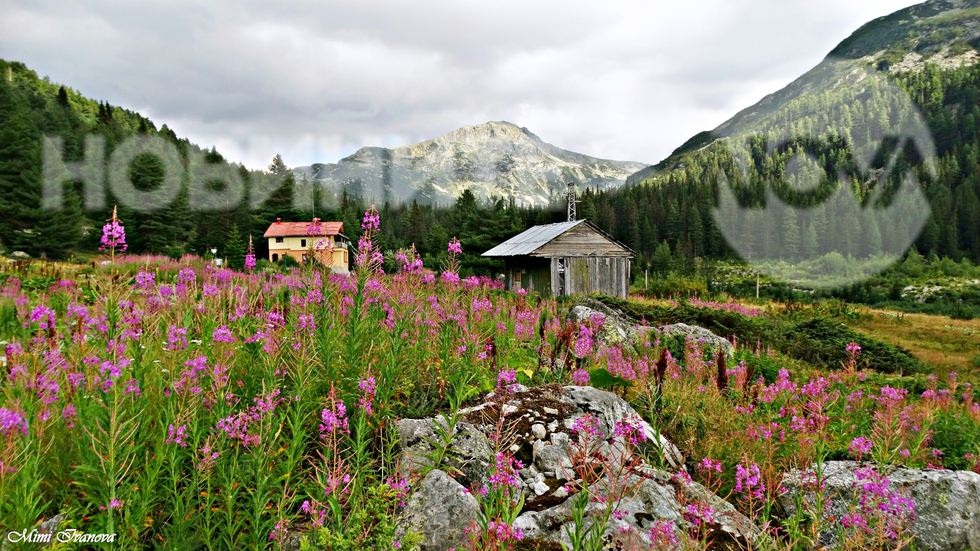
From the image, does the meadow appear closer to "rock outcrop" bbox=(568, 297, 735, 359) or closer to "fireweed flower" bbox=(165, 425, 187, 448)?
"fireweed flower" bbox=(165, 425, 187, 448)

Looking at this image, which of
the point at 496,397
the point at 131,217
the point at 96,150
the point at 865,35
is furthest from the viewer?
the point at 865,35

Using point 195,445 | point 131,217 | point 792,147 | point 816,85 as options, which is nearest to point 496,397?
point 195,445

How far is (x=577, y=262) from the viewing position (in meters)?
26.1

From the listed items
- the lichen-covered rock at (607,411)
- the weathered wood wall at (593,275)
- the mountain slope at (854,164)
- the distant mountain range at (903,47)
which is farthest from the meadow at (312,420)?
the distant mountain range at (903,47)

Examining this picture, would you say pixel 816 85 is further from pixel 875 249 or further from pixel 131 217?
pixel 131 217

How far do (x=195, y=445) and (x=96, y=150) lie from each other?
81.6m

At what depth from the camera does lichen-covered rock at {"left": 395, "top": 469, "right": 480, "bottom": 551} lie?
107 inches

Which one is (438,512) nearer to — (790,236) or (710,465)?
(710,465)

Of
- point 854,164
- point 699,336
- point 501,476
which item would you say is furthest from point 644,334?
point 854,164

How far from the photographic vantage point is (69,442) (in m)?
2.83

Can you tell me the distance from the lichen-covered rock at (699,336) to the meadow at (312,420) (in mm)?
4302

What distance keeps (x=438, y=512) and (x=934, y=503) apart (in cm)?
411

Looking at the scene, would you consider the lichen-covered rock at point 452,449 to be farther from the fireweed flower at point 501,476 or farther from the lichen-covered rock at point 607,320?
the lichen-covered rock at point 607,320

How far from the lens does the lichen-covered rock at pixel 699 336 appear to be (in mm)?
10801
